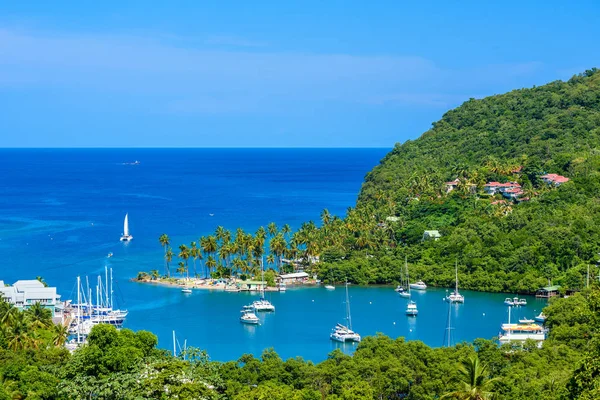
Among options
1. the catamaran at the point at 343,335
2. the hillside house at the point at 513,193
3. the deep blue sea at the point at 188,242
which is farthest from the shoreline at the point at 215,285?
the hillside house at the point at 513,193

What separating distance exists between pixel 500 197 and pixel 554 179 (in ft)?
19.2

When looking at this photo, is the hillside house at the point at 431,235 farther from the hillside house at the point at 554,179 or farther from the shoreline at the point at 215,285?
the hillside house at the point at 554,179

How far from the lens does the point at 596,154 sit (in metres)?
86.7

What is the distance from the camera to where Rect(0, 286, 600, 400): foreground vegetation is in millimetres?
26188

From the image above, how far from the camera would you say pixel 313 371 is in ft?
110

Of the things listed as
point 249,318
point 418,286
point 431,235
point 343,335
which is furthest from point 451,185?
point 343,335

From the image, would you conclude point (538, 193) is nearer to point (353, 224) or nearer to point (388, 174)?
point (353, 224)

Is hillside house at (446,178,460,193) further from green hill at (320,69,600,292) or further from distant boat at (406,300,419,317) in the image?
distant boat at (406,300,419,317)

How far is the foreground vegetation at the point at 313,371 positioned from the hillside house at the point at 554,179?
4222 cm

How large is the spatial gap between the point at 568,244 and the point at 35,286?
1581 inches

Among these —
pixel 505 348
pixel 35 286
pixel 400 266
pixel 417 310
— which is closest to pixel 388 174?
pixel 400 266

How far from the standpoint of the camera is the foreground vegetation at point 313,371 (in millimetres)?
26188

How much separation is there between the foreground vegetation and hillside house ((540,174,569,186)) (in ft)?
139

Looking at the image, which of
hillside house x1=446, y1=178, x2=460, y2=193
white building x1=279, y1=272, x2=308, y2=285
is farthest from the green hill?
white building x1=279, y1=272, x2=308, y2=285
